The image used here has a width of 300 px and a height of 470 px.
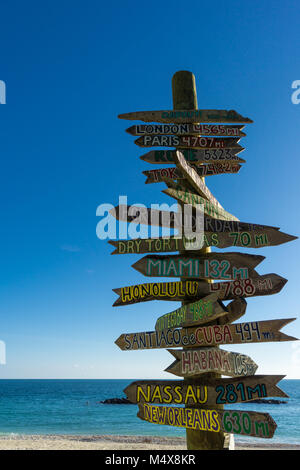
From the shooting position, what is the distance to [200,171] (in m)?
7.51

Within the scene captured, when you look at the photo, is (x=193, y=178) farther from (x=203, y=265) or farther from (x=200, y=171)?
(x=203, y=265)

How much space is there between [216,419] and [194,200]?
3.35 metres

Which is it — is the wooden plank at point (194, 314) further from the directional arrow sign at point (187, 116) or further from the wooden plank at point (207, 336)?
the directional arrow sign at point (187, 116)

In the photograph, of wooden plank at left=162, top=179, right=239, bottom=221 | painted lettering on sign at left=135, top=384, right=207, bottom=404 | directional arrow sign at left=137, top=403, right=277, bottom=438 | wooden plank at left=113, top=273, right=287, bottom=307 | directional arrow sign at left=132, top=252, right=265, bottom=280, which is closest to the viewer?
directional arrow sign at left=137, top=403, right=277, bottom=438

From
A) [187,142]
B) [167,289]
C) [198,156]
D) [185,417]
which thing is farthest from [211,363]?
[187,142]

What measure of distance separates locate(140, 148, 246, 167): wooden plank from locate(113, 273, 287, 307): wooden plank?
252 cm

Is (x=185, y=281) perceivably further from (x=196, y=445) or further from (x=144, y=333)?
(x=196, y=445)

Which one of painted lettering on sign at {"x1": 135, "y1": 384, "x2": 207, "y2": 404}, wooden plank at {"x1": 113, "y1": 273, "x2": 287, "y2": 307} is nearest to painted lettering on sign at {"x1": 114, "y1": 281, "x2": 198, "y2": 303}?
wooden plank at {"x1": 113, "y1": 273, "x2": 287, "y2": 307}

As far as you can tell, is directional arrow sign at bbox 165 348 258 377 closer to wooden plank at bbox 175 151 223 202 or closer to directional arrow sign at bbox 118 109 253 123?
wooden plank at bbox 175 151 223 202

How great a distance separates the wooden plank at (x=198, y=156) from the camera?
7.37m

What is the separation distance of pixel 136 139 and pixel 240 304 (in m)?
3.78

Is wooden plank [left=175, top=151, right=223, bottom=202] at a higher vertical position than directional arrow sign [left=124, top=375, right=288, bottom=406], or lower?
higher

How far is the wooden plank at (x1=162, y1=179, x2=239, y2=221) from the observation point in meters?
6.18

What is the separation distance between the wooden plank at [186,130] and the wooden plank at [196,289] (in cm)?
299
